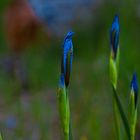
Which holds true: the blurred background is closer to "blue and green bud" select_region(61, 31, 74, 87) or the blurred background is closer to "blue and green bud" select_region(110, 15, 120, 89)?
"blue and green bud" select_region(110, 15, 120, 89)

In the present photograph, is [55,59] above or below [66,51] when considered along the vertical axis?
below

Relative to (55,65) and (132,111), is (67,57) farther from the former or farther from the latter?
(55,65)

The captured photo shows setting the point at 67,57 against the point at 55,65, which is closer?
the point at 67,57

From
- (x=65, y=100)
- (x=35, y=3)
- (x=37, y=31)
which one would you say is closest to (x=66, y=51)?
(x=65, y=100)

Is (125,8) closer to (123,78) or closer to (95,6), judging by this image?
(123,78)

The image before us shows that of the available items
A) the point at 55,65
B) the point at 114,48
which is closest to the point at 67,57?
the point at 114,48

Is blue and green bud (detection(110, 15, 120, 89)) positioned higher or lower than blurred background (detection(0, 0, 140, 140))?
higher

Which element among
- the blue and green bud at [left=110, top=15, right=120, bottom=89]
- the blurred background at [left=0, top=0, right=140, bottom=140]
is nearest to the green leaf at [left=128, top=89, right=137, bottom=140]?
the blue and green bud at [left=110, top=15, right=120, bottom=89]

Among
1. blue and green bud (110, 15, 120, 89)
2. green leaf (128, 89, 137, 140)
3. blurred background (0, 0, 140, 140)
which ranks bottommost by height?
blurred background (0, 0, 140, 140)
